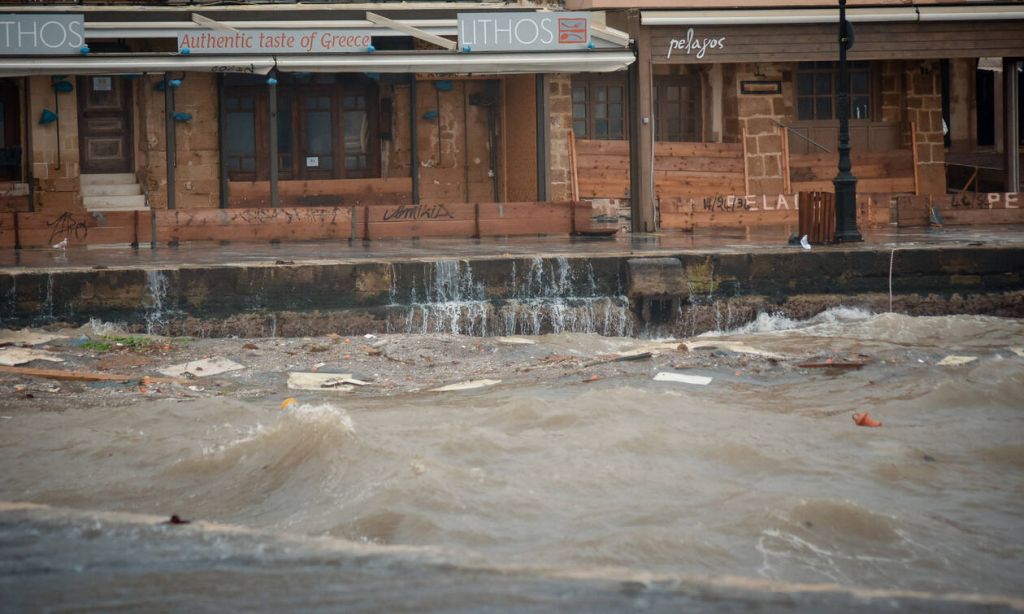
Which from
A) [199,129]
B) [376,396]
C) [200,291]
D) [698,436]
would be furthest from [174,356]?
[199,129]

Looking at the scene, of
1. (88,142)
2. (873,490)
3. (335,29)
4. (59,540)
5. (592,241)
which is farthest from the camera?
(88,142)

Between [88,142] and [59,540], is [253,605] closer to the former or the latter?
[59,540]

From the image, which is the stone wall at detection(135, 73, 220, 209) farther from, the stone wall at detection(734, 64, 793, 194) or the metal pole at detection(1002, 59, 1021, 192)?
the metal pole at detection(1002, 59, 1021, 192)

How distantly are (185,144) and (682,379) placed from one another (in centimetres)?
1396

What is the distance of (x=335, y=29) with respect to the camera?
19.6m

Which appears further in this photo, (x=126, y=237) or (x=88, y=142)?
(x=88, y=142)

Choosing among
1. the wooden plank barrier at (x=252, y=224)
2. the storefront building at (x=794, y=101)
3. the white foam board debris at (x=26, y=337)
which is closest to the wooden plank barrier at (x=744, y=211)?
the storefront building at (x=794, y=101)

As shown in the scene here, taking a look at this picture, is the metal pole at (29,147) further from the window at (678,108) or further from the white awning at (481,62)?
the window at (678,108)

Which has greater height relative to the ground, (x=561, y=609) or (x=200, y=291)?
(x=200, y=291)

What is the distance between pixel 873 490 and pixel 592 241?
1064cm

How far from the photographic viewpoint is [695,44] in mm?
20766

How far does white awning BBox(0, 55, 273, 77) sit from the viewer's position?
18.7m

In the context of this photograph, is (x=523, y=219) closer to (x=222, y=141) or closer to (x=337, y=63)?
(x=337, y=63)

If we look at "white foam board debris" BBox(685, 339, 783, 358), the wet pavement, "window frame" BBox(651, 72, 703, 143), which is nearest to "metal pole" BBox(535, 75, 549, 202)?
the wet pavement
